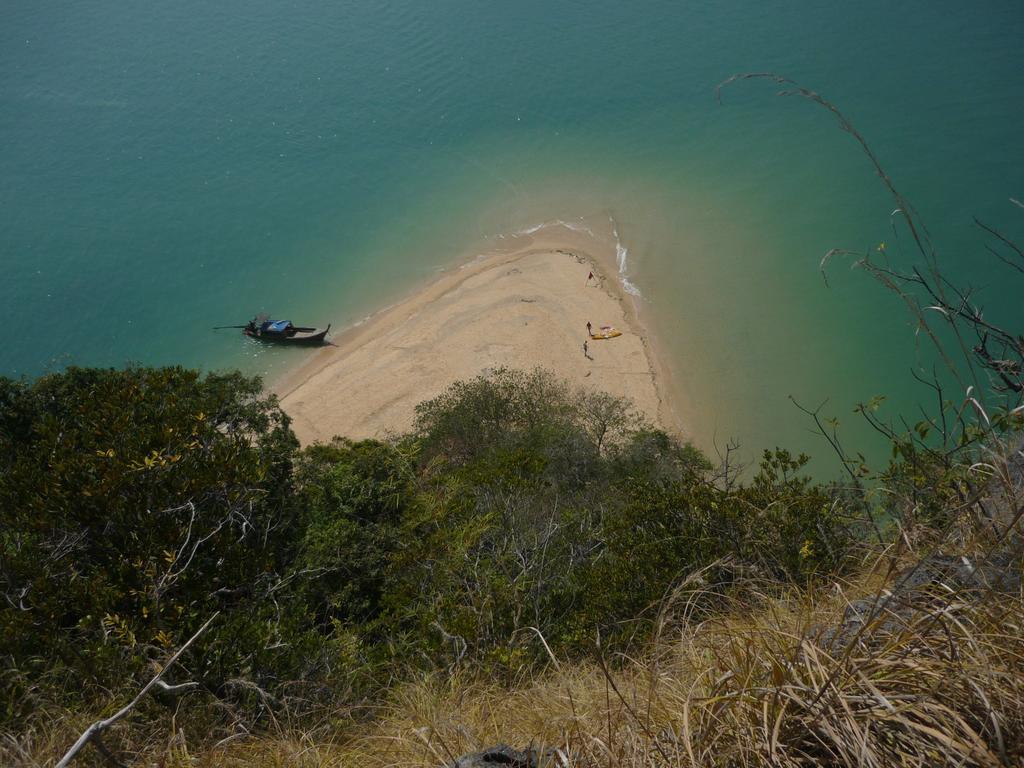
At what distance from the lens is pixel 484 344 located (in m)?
28.0

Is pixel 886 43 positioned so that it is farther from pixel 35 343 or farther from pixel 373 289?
pixel 35 343

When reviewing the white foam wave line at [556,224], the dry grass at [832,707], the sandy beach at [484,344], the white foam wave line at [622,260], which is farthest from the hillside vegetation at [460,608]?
the white foam wave line at [556,224]

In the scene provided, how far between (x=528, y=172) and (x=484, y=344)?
1402 cm

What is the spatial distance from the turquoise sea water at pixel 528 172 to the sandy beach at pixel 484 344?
4.70ft

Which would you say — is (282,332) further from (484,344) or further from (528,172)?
(528,172)

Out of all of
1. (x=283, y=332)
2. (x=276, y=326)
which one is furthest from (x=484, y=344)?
(x=276, y=326)

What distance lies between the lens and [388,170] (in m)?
40.2

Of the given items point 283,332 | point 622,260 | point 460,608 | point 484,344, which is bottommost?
point 484,344

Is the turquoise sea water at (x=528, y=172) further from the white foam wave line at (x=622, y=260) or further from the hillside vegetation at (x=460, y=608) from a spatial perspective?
the hillside vegetation at (x=460, y=608)

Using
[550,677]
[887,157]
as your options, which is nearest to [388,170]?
[887,157]

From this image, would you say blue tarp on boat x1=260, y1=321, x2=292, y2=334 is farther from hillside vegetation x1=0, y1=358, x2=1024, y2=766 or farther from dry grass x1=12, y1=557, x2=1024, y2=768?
dry grass x1=12, y1=557, x2=1024, y2=768

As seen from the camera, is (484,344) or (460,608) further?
(484,344)

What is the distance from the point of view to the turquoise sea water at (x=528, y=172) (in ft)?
94.0

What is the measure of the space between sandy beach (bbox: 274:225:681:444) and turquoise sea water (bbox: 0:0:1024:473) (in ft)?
4.70
